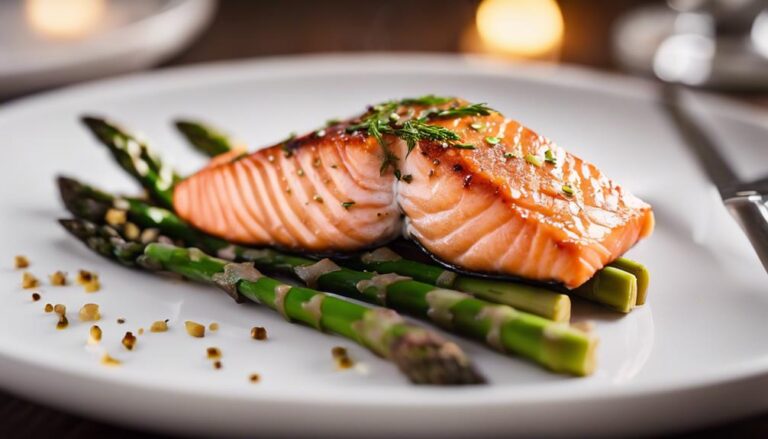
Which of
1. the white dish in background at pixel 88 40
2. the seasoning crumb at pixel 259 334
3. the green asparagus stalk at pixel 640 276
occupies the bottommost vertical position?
the seasoning crumb at pixel 259 334

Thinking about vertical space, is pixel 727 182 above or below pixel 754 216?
above

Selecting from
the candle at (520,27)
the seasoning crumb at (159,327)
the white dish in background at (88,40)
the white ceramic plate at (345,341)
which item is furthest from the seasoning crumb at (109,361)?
the candle at (520,27)

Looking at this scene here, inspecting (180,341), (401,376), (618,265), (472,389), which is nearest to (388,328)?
(401,376)

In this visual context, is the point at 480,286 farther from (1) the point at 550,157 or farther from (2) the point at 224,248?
(2) the point at 224,248

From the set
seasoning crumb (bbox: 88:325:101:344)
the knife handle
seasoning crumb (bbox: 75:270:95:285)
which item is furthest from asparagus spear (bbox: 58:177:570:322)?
the knife handle

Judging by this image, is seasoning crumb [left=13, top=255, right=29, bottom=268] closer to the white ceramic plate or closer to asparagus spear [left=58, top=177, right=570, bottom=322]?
the white ceramic plate

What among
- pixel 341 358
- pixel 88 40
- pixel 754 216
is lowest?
pixel 341 358

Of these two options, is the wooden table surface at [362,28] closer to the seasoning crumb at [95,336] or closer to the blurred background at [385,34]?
the blurred background at [385,34]

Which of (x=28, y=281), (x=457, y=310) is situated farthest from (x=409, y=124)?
(x=28, y=281)
